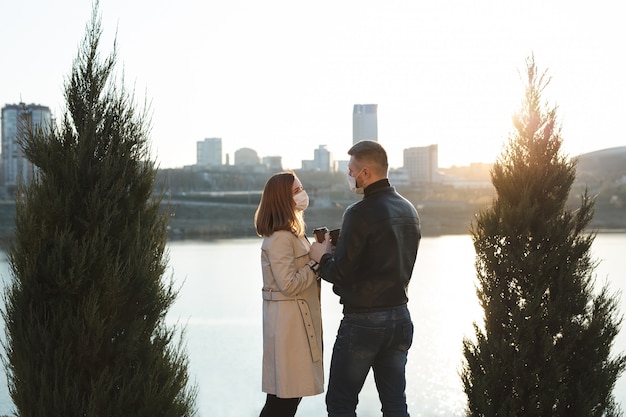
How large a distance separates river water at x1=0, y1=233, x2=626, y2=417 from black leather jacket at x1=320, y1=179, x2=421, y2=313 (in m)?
0.69

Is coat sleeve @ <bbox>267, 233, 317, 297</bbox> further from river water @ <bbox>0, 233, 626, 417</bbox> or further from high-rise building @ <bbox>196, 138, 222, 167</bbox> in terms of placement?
high-rise building @ <bbox>196, 138, 222, 167</bbox>

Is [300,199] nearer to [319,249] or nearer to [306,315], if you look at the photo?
[319,249]

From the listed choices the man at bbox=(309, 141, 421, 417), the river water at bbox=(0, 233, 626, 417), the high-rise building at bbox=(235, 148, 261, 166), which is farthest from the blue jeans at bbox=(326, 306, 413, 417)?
the high-rise building at bbox=(235, 148, 261, 166)

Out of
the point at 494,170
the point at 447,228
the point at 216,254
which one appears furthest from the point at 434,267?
the point at 447,228

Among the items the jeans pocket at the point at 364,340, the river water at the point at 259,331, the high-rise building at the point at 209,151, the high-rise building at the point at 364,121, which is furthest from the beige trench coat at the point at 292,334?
the high-rise building at the point at 209,151

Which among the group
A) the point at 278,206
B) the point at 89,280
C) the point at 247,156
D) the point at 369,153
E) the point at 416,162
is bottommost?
the point at 89,280

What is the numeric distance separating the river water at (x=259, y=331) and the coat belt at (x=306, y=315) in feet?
1.38

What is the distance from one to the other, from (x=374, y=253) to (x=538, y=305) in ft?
4.05

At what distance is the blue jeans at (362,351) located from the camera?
2926 millimetres

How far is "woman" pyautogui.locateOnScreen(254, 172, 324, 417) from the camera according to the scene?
3.09 m

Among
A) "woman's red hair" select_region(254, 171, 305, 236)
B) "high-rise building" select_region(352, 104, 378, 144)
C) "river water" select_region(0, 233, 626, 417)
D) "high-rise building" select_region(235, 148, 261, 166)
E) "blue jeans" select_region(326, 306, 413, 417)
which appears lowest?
"river water" select_region(0, 233, 626, 417)

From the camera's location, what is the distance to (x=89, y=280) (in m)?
3.01

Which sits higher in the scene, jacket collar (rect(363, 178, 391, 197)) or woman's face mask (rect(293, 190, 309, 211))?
jacket collar (rect(363, 178, 391, 197))

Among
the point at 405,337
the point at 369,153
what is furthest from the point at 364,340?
the point at 369,153
